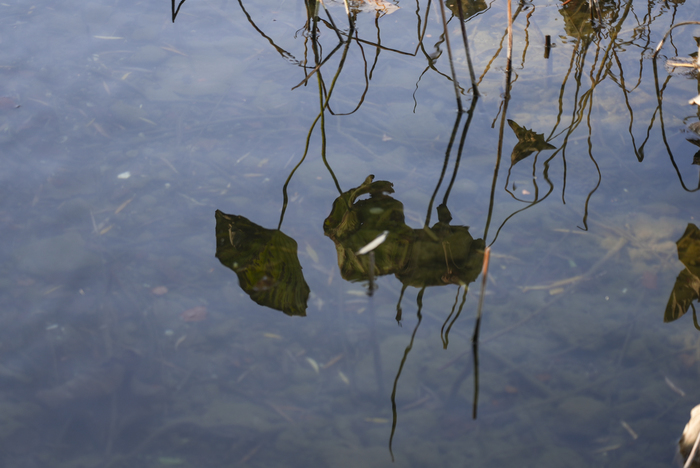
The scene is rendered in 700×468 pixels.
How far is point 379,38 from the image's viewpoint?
2.08 metres

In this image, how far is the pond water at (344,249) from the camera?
102 centimetres

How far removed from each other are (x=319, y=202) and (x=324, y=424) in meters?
0.63

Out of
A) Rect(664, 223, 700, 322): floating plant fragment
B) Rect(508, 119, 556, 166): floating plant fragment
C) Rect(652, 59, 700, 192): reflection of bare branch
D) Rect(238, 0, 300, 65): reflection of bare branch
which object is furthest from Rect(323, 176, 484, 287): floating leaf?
Rect(238, 0, 300, 65): reflection of bare branch

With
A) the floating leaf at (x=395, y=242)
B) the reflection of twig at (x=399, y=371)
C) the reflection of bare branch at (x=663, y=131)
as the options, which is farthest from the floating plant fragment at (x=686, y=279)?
the reflection of twig at (x=399, y=371)

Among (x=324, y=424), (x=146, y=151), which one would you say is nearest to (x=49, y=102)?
(x=146, y=151)

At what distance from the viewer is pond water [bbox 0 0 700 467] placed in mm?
1017

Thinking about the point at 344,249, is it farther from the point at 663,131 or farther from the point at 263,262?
the point at 663,131

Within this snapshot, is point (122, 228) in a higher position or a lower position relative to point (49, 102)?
lower

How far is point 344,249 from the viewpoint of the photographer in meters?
1.32

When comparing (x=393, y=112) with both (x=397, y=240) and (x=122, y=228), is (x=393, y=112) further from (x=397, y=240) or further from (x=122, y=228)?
(x=122, y=228)

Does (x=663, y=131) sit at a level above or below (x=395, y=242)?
above

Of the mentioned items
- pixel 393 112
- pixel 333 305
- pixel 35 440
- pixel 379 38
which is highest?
pixel 379 38

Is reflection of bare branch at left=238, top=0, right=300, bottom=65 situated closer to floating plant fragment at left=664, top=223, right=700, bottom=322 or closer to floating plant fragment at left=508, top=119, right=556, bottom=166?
floating plant fragment at left=508, top=119, right=556, bottom=166

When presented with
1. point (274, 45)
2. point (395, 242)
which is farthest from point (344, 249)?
point (274, 45)
